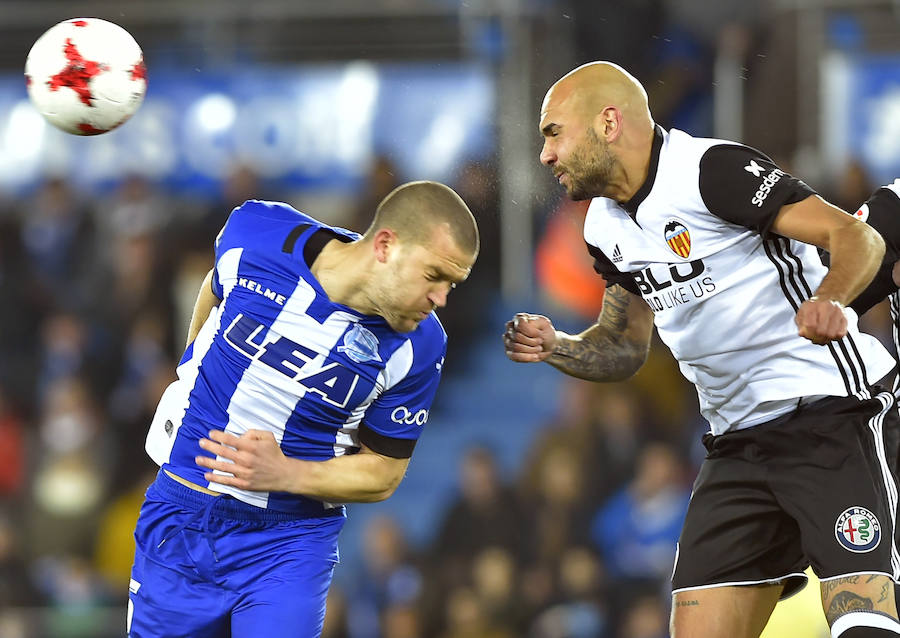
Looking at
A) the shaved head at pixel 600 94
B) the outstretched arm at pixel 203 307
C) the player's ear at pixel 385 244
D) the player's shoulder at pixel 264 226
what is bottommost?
the outstretched arm at pixel 203 307

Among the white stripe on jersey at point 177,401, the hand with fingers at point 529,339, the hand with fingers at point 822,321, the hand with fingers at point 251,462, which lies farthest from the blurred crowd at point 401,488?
the hand with fingers at point 822,321

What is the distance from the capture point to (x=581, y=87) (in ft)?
14.0

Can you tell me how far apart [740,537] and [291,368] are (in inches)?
61.4

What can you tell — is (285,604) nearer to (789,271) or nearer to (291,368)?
(291,368)

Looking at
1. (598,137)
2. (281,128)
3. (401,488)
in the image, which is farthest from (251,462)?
(281,128)

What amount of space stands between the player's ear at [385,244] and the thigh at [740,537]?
1336 mm

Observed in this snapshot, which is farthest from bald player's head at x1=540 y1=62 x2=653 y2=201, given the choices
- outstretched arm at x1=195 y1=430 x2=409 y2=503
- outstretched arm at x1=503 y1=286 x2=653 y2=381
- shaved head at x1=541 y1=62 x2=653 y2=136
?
outstretched arm at x1=195 y1=430 x2=409 y2=503

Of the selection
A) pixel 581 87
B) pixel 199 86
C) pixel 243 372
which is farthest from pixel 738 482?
pixel 199 86

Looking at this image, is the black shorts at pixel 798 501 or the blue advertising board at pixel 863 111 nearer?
the black shorts at pixel 798 501

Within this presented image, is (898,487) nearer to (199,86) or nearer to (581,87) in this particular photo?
(581,87)

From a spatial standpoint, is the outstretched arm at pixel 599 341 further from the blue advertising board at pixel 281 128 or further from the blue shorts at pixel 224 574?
the blue advertising board at pixel 281 128

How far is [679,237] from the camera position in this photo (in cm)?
415

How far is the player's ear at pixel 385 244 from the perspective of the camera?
13.3 ft

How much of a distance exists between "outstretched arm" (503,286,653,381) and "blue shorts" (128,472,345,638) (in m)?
0.99
